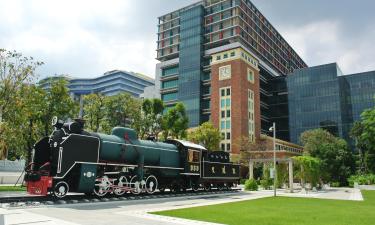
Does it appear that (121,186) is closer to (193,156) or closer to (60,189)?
(60,189)

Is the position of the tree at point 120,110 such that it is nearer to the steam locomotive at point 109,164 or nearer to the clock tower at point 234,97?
the steam locomotive at point 109,164

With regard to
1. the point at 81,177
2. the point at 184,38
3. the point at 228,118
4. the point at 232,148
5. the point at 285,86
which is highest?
the point at 184,38

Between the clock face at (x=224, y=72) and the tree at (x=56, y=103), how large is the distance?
55449mm

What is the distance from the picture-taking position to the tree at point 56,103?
1318 inches

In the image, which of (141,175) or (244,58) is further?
(244,58)

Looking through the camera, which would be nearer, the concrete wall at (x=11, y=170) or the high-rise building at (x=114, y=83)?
the concrete wall at (x=11, y=170)

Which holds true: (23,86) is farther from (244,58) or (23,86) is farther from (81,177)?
(244,58)

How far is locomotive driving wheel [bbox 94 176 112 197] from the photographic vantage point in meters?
19.1

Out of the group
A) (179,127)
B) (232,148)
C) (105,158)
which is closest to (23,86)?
(105,158)

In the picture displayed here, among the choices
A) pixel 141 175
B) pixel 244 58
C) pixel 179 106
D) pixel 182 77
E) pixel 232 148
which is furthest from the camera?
pixel 182 77

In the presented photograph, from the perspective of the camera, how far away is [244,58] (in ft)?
282

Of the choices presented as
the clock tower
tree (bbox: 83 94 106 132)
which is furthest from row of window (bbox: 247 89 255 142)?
tree (bbox: 83 94 106 132)

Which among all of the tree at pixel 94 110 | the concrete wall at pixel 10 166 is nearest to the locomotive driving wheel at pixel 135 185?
the tree at pixel 94 110

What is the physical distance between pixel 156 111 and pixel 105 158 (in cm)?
2561
